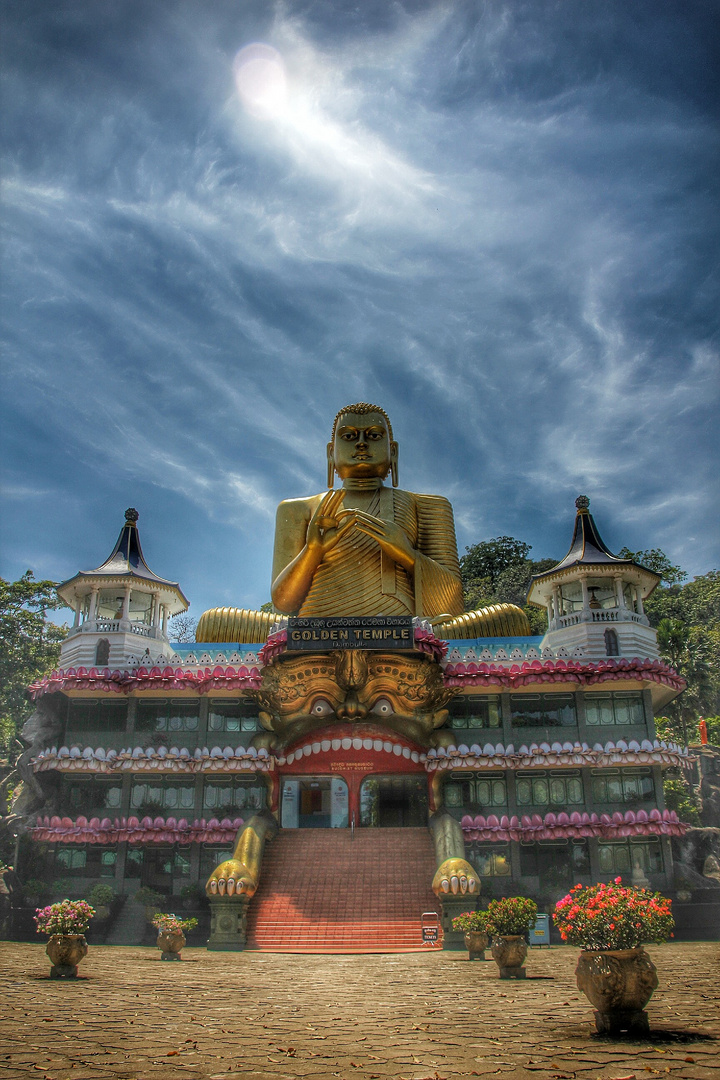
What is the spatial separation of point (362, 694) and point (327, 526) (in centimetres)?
643

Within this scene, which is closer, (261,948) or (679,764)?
(261,948)

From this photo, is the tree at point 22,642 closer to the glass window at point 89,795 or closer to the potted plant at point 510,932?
the glass window at point 89,795

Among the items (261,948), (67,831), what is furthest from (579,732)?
(67,831)

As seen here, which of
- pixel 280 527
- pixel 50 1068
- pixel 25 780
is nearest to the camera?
pixel 50 1068

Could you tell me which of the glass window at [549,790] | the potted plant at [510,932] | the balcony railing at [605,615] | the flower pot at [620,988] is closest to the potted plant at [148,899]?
the glass window at [549,790]

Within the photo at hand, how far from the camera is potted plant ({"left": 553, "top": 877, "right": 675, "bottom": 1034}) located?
27.2 feet

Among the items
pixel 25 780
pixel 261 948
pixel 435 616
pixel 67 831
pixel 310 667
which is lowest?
pixel 261 948

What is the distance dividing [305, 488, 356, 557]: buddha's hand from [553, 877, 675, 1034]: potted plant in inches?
813

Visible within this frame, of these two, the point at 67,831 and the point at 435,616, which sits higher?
the point at 435,616

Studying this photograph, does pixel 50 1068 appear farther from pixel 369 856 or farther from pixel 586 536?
pixel 586 536

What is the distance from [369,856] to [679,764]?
426 inches

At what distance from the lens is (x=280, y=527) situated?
105 feet

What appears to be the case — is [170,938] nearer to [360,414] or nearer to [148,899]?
[148,899]

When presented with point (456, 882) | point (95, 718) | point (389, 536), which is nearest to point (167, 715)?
point (95, 718)
